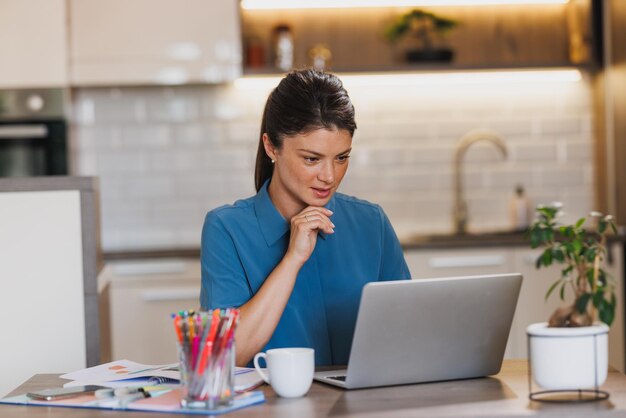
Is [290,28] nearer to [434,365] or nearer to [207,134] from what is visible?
[207,134]

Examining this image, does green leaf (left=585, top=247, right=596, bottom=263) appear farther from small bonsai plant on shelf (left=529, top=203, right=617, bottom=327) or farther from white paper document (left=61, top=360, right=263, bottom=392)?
white paper document (left=61, top=360, right=263, bottom=392)

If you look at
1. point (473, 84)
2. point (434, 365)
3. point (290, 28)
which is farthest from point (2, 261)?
point (473, 84)

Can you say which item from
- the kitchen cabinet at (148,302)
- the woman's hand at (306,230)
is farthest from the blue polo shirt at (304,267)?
the kitchen cabinet at (148,302)

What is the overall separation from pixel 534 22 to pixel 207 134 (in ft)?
5.71

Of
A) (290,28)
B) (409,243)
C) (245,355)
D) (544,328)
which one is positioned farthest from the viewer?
(290,28)

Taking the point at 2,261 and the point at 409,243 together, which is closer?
the point at 2,261

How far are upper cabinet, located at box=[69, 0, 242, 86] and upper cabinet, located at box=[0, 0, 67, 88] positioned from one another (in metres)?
0.08

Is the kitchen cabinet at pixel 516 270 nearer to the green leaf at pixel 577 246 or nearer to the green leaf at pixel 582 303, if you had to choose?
the green leaf at pixel 577 246

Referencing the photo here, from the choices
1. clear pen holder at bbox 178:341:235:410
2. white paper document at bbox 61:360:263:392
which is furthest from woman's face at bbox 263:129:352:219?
clear pen holder at bbox 178:341:235:410

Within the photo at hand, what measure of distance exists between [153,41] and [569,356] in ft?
10.7

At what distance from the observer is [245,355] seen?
206 cm

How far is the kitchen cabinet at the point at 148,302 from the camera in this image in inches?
167

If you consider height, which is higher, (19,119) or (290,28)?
(290,28)

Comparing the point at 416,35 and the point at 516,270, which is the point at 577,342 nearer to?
the point at 516,270
